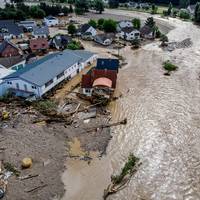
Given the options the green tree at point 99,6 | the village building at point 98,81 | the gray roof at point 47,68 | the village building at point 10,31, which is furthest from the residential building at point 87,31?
the green tree at point 99,6

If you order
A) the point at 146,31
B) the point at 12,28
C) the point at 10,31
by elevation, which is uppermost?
the point at 146,31

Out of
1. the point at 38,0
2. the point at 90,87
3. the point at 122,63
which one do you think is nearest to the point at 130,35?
the point at 122,63

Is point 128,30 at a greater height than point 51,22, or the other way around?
point 128,30

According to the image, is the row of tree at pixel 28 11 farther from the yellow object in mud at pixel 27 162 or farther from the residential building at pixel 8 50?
the yellow object in mud at pixel 27 162

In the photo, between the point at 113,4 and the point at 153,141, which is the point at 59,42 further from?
the point at 113,4

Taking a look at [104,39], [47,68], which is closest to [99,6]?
[104,39]

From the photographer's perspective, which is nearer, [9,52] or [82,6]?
[9,52]

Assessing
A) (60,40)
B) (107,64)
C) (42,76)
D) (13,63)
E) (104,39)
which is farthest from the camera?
(104,39)

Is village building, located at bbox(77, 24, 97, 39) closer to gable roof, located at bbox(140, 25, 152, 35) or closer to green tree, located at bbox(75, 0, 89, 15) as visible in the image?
gable roof, located at bbox(140, 25, 152, 35)
